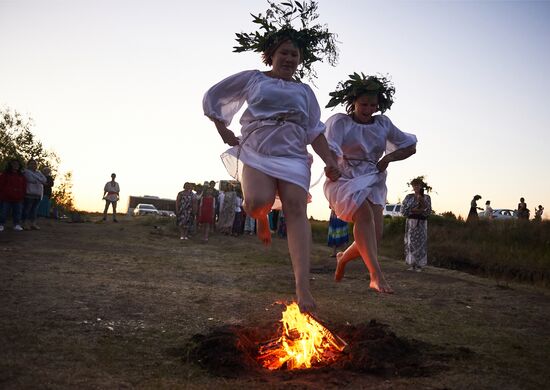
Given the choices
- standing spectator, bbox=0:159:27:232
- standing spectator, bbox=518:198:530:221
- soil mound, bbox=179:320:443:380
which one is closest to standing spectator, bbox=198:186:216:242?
standing spectator, bbox=0:159:27:232

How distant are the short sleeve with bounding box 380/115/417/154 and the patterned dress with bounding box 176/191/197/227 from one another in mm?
10970

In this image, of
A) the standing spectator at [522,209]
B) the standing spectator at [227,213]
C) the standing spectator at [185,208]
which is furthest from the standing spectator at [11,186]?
the standing spectator at [522,209]

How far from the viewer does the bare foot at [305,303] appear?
3.41 meters

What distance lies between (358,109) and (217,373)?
3.52 metres

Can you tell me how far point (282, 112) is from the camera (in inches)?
153

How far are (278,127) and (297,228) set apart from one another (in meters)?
0.83

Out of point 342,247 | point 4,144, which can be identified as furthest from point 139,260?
point 4,144

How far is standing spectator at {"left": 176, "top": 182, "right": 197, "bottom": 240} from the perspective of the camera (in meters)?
15.7

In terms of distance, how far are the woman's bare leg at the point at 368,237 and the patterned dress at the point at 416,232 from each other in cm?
560

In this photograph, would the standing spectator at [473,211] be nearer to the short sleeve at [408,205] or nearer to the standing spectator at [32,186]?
the short sleeve at [408,205]

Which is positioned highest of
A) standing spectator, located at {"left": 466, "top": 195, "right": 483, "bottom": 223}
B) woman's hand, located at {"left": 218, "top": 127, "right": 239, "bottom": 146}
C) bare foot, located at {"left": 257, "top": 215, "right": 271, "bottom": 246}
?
standing spectator, located at {"left": 466, "top": 195, "right": 483, "bottom": 223}

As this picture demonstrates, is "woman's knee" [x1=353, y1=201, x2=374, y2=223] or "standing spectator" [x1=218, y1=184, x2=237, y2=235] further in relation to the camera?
"standing spectator" [x1=218, y1=184, x2=237, y2=235]

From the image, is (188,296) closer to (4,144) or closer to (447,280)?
(447,280)

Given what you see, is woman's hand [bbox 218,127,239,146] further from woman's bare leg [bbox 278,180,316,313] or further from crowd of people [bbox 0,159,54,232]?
crowd of people [bbox 0,159,54,232]
